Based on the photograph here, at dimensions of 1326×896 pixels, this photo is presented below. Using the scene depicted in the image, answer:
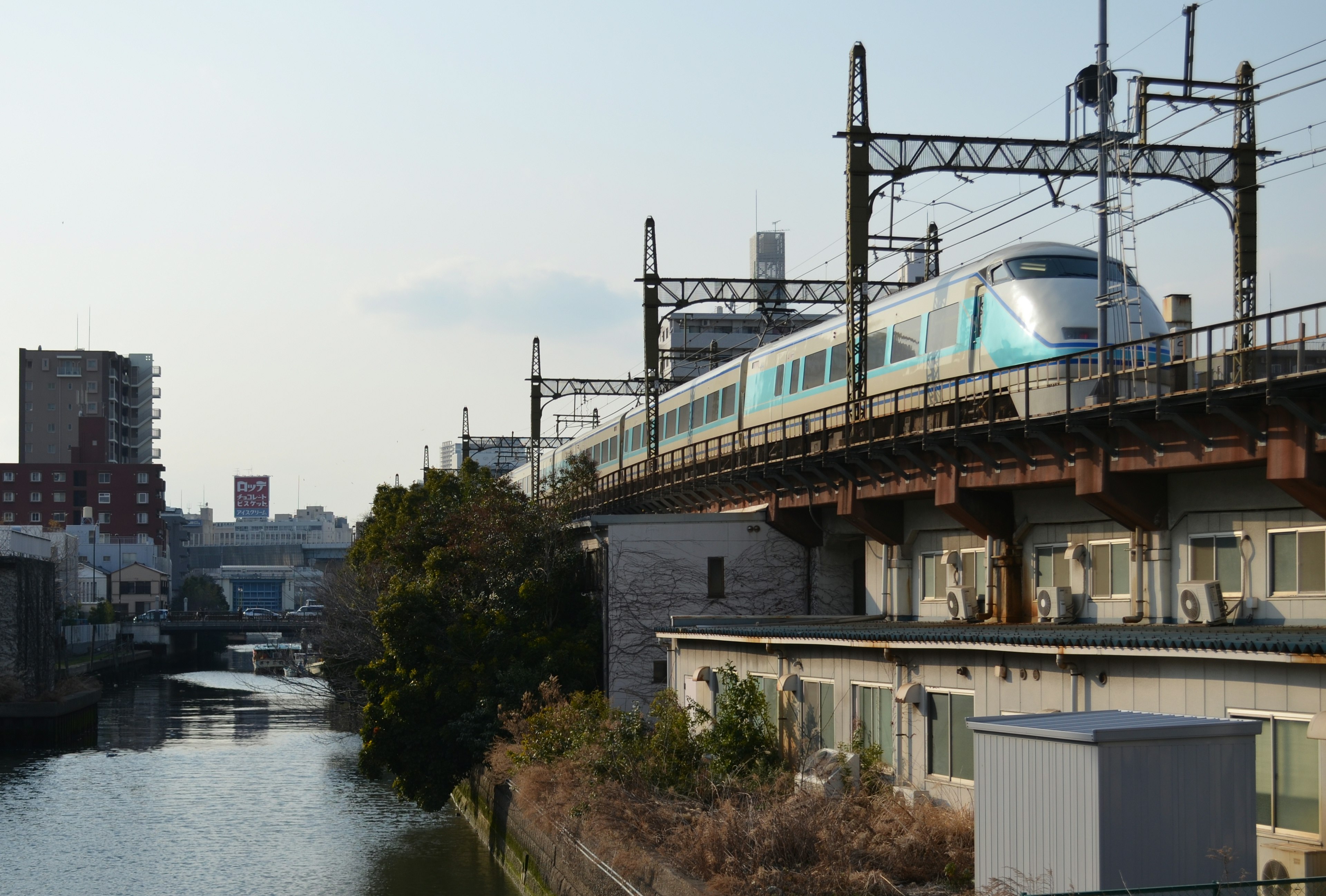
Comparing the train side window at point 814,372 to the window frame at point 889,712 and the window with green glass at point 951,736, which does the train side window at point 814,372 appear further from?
the window with green glass at point 951,736

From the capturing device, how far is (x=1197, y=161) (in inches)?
1074

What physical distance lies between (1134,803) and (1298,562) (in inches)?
327

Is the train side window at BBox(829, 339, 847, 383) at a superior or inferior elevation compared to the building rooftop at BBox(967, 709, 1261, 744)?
superior

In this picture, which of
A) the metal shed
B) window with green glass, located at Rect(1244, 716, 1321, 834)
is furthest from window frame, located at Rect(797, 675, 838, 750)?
the metal shed

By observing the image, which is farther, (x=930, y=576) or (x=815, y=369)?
(x=815, y=369)

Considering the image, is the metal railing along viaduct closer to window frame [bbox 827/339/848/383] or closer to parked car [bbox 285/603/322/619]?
window frame [bbox 827/339/848/383]

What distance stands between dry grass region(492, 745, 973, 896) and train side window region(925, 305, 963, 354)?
10.4 m

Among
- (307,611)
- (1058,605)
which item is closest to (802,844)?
(1058,605)

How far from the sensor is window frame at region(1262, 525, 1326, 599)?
64.2 ft

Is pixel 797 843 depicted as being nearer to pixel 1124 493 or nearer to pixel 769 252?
pixel 1124 493

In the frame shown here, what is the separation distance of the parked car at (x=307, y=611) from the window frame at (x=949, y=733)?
94.4 m

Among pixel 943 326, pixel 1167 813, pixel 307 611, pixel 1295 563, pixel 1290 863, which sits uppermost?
pixel 943 326

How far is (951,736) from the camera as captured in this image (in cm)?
1998

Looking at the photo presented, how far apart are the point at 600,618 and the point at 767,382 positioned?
7895 millimetres
